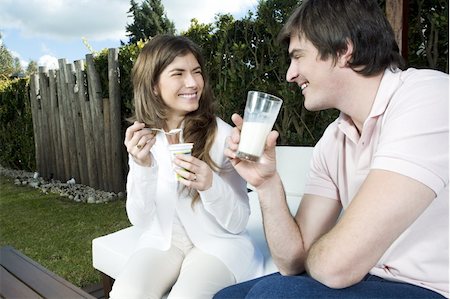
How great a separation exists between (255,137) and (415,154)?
553 millimetres

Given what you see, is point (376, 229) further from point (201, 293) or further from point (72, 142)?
point (72, 142)

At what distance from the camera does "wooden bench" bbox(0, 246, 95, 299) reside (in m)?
1.90

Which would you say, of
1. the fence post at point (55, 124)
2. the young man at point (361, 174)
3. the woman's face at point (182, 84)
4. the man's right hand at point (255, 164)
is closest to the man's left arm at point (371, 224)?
the young man at point (361, 174)

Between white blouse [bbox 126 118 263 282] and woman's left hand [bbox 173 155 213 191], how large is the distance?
0.07m

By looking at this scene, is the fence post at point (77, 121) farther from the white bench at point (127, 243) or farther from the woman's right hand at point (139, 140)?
the woman's right hand at point (139, 140)

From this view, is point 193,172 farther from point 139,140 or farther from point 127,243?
point 127,243

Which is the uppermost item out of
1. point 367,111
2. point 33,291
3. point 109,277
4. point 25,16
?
point 25,16

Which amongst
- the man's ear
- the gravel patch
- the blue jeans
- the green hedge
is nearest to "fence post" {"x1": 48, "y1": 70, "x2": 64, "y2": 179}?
the gravel patch

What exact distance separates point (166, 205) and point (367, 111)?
1074 millimetres

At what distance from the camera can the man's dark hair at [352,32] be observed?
1608 mm

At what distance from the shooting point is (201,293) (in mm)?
1765

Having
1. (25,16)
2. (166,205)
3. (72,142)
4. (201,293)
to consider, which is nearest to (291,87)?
(166,205)

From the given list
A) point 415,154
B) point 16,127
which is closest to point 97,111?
point 16,127

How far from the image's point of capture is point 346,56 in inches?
63.9
